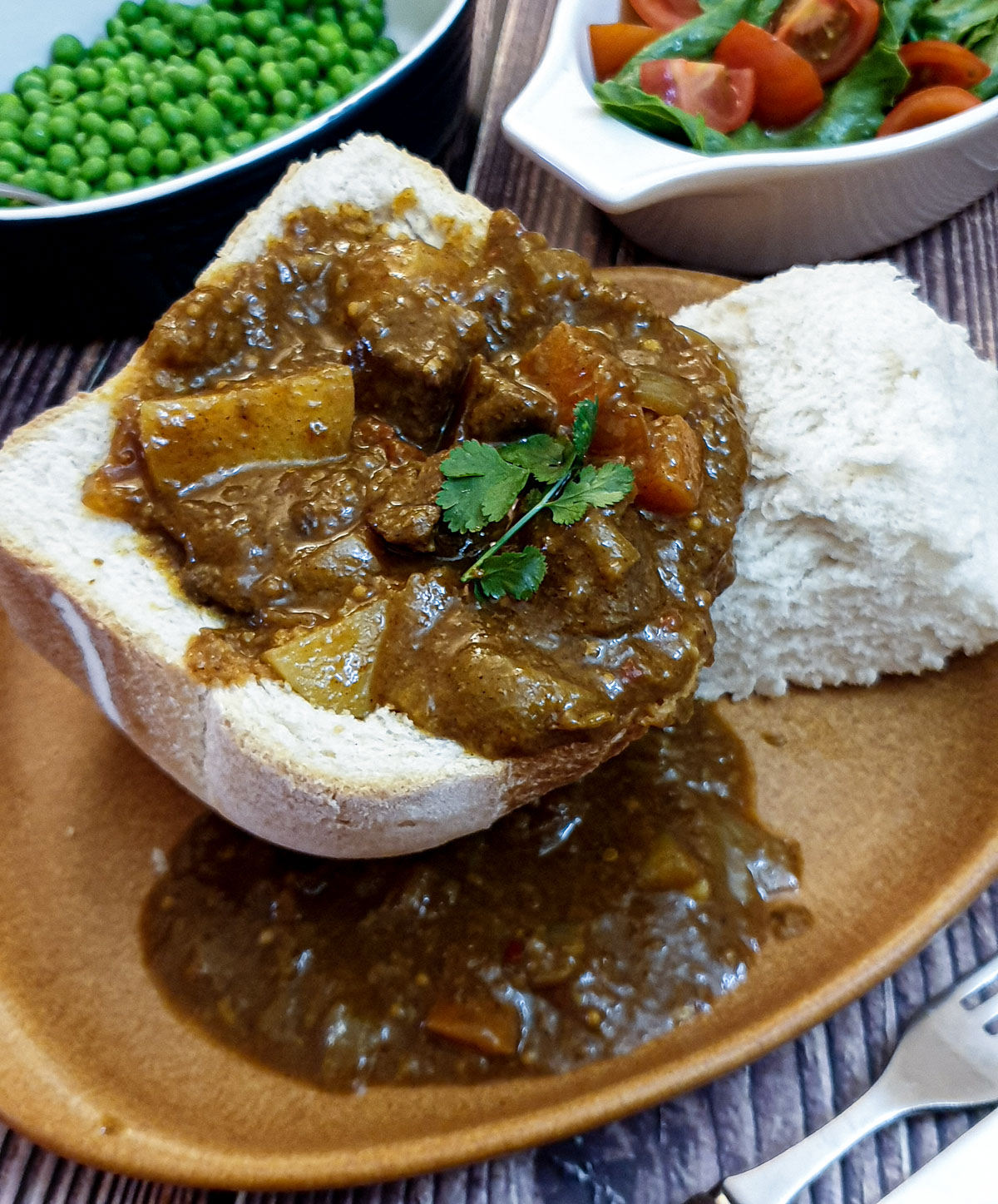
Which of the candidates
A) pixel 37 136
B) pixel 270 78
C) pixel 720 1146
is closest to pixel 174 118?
pixel 270 78

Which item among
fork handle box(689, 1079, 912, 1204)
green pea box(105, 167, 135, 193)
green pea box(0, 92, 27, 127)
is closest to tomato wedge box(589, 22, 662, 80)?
green pea box(105, 167, 135, 193)

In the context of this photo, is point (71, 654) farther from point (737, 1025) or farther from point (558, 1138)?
point (737, 1025)

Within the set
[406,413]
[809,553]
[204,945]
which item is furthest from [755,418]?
[204,945]

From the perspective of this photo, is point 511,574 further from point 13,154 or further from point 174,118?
point 13,154

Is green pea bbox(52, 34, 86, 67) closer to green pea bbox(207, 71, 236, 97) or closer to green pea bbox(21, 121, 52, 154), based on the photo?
green pea bbox(21, 121, 52, 154)

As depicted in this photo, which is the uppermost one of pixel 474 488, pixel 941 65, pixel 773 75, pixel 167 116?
pixel 941 65

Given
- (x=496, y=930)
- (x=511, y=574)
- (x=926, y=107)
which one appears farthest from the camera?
(x=926, y=107)
